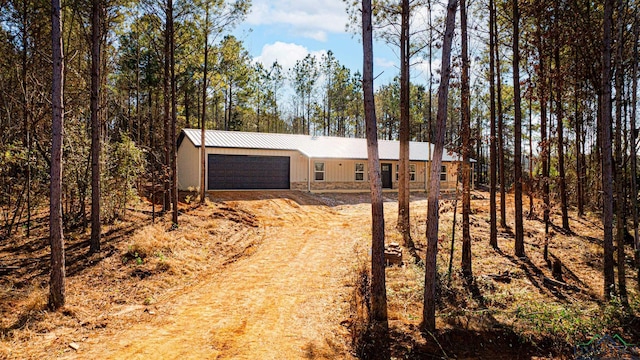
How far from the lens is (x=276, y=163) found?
21.2 metres

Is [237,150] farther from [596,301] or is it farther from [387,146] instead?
[596,301]

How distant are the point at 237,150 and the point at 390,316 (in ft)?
50.7

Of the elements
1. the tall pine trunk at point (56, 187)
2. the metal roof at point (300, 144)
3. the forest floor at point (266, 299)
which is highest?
the metal roof at point (300, 144)

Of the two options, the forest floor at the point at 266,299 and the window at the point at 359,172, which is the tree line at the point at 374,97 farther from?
the window at the point at 359,172

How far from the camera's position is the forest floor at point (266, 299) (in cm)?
497

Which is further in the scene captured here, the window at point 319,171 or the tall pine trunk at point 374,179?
the window at point 319,171

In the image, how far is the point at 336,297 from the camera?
261 inches

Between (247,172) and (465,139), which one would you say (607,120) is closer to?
(465,139)

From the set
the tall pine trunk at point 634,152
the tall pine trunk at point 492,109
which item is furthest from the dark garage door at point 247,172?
the tall pine trunk at point 634,152

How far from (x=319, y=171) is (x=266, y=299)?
1649cm

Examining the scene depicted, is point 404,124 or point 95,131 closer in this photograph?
point 95,131

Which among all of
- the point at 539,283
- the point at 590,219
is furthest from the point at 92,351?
the point at 590,219

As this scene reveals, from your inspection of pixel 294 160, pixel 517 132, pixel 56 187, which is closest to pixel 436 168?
pixel 517 132

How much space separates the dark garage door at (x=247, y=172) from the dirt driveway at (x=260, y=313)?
9.70 m
